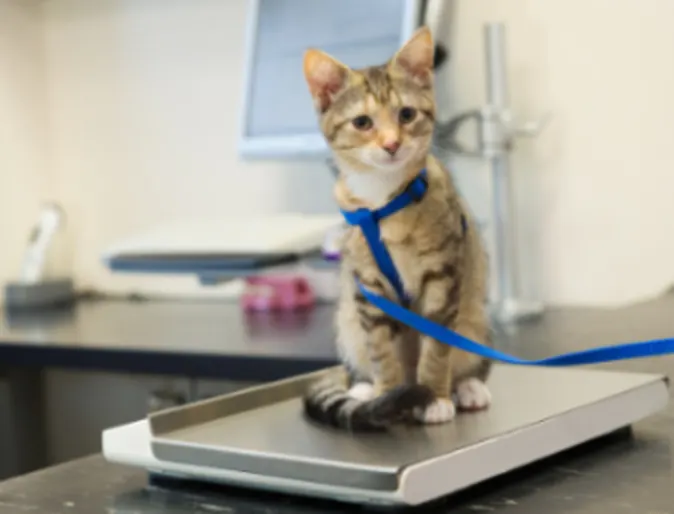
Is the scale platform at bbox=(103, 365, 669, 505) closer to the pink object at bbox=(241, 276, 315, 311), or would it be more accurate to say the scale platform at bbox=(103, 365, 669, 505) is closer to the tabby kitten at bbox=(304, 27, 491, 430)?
the tabby kitten at bbox=(304, 27, 491, 430)

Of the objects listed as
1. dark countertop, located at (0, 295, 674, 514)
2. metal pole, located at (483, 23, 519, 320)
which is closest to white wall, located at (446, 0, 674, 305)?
metal pole, located at (483, 23, 519, 320)

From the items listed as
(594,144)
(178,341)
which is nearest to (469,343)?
(178,341)

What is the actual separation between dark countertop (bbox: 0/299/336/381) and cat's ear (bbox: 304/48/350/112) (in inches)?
21.8

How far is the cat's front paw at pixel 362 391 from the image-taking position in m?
0.72

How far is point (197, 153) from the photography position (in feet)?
6.99

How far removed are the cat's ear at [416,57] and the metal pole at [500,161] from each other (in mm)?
873

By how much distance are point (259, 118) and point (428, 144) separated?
118 centimetres

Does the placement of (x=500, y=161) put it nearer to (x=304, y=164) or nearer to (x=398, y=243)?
(x=304, y=164)

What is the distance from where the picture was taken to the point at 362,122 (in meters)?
0.70

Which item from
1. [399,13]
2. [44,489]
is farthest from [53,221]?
[44,489]

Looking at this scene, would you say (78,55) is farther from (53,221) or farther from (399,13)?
(399,13)

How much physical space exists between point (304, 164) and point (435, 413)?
1330 mm

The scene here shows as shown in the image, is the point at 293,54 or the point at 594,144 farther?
the point at 293,54

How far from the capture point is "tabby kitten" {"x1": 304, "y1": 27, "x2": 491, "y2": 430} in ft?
2.27
